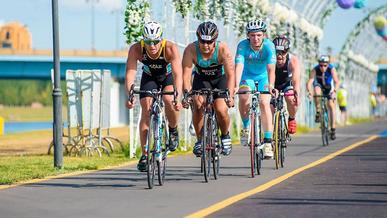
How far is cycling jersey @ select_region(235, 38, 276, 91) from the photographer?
1524 centimetres

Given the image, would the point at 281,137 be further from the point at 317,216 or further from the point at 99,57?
the point at 99,57

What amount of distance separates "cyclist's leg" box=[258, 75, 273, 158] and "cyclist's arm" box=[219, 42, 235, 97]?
1530mm

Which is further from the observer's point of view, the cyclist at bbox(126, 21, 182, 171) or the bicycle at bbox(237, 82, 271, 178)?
the bicycle at bbox(237, 82, 271, 178)

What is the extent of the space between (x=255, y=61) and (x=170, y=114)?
2125 mm

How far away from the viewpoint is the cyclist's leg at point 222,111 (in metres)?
14.0

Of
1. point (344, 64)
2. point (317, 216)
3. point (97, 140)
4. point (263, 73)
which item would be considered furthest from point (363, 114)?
point (317, 216)

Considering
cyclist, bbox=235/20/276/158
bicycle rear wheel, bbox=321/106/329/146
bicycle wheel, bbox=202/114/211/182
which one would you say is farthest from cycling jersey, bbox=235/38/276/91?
bicycle rear wheel, bbox=321/106/329/146

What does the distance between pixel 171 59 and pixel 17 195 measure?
2483 millimetres

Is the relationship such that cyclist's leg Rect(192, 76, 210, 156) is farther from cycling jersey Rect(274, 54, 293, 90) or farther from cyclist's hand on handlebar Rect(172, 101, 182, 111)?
cycling jersey Rect(274, 54, 293, 90)

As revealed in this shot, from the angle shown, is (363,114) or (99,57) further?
(99,57)

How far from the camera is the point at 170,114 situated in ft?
44.8

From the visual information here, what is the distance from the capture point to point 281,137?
1634 cm

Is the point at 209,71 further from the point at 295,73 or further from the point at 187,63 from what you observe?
the point at 295,73

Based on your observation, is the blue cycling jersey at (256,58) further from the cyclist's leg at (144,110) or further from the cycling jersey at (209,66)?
the cyclist's leg at (144,110)
